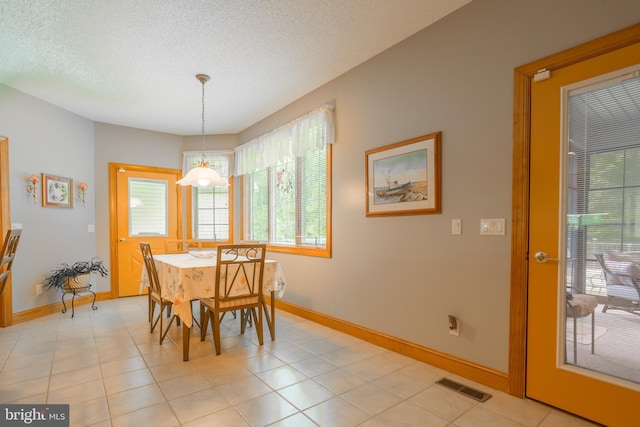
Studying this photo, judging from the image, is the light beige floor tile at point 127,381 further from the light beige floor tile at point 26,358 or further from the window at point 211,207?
the window at point 211,207

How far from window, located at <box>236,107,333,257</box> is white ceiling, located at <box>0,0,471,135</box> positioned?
56cm

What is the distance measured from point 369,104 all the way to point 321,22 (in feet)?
2.83

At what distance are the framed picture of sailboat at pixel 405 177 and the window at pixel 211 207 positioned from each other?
318 cm

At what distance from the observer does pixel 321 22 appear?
2430mm

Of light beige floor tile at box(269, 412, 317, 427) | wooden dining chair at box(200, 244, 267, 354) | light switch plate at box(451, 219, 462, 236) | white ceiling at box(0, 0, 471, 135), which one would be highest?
white ceiling at box(0, 0, 471, 135)

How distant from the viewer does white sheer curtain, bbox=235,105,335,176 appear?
3.45 m

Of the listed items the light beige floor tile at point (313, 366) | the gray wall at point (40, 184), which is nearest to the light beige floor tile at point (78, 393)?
the light beige floor tile at point (313, 366)

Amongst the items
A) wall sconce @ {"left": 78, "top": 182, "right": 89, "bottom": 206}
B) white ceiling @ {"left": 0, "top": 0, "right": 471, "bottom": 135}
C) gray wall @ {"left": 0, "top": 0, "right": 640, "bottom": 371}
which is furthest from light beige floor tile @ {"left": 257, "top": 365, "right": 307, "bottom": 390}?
wall sconce @ {"left": 78, "top": 182, "right": 89, "bottom": 206}

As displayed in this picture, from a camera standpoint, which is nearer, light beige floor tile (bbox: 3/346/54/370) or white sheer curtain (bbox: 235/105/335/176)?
light beige floor tile (bbox: 3/346/54/370)

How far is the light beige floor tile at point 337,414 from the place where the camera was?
1726 millimetres

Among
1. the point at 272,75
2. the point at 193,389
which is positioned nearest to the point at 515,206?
the point at 193,389

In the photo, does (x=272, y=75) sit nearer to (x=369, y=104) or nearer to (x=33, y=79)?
(x=369, y=104)

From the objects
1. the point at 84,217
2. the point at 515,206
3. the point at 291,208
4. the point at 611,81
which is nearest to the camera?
the point at 611,81

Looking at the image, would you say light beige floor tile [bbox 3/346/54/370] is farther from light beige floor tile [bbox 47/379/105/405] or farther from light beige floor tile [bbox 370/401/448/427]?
light beige floor tile [bbox 370/401/448/427]
